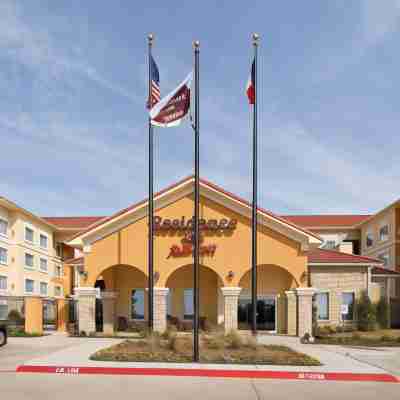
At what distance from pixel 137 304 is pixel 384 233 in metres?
31.9

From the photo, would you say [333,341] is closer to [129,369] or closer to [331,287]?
[331,287]

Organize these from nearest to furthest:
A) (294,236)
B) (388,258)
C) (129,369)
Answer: (129,369)
(294,236)
(388,258)

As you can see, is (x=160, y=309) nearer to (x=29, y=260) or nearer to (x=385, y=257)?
(x=385, y=257)

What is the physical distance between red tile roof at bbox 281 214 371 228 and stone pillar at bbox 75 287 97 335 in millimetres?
40008

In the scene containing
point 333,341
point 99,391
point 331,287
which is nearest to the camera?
point 99,391

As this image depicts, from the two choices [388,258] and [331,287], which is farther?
[388,258]

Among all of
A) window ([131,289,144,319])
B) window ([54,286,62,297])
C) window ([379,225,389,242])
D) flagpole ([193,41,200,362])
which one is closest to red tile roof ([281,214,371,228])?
window ([379,225,389,242])

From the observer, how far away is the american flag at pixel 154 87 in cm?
2200

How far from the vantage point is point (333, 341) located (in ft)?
83.4

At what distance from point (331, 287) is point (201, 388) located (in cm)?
2381

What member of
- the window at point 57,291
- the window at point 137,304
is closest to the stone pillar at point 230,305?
the window at point 137,304

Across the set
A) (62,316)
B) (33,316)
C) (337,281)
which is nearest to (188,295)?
(62,316)

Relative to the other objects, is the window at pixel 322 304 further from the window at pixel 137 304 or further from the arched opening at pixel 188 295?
the window at pixel 137 304

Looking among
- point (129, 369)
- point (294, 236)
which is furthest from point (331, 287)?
point (129, 369)
